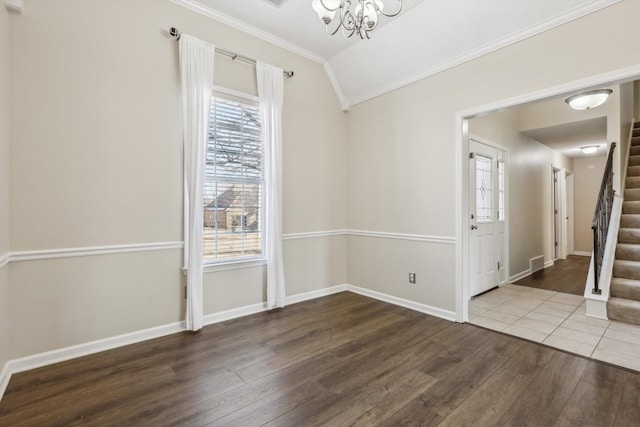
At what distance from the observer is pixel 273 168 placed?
3.47 meters

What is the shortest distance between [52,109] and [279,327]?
2.76m

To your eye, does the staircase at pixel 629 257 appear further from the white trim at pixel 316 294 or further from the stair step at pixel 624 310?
the white trim at pixel 316 294

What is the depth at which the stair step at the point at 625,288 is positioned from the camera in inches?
129

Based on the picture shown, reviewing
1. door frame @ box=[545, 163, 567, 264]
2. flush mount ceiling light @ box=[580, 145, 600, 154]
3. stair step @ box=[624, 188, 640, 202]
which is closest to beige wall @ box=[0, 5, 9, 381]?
stair step @ box=[624, 188, 640, 202]

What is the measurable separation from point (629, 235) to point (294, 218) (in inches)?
182

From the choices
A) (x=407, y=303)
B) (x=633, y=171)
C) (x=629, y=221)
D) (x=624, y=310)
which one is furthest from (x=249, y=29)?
(x=633, y=171)

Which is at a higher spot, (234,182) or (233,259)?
(234,182)

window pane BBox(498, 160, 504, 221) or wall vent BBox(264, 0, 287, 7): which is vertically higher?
wall vent BBox(264, 0, 287, 7)

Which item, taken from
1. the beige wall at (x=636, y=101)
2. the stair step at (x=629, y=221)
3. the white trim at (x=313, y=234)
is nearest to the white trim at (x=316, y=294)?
the white trim at (x=313, y=234)

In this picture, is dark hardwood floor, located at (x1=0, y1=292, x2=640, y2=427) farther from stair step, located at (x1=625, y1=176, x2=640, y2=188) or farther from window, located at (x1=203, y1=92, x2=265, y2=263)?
stair step, located at (x1=625, y1=176, x2=640, y2=188)

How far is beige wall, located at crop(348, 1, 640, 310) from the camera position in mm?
2363

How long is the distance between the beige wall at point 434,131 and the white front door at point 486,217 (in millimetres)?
987

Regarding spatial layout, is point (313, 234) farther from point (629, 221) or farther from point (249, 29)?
point (629, 221)

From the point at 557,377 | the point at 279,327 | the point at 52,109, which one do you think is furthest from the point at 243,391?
the point at 52,109
